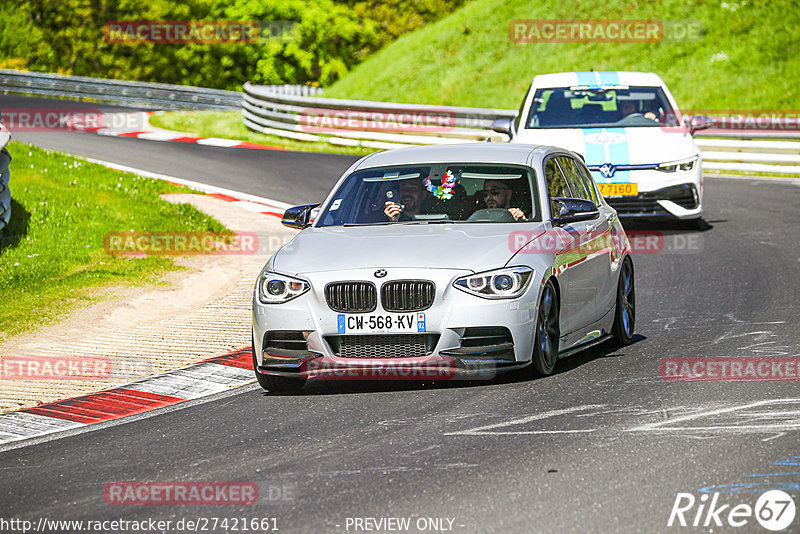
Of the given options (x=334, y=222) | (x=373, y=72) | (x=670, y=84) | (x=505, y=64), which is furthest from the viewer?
(x=373, y=72)

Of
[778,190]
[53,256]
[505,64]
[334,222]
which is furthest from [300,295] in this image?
[505,64]

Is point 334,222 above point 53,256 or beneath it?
above

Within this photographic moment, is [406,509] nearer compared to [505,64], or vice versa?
[406,509]

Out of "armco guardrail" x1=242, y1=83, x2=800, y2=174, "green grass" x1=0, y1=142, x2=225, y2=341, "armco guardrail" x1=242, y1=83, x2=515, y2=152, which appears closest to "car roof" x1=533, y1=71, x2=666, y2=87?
"armco guardrail" x1=242, y1=83, x2=800, y2=174

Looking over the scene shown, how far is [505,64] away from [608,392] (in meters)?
33.4

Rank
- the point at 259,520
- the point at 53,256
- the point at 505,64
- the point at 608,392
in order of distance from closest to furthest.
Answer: the point at 259,520
the point at 608,392
the point at 53,256
the point at 505,64

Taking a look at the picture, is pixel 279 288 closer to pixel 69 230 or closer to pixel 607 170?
pixel 69 230

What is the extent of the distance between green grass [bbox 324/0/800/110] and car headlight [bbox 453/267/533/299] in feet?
86.3

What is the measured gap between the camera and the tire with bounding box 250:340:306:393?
856 centimetres

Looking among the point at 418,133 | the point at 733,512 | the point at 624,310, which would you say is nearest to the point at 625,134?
the point at 624,310

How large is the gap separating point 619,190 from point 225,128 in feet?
68.3

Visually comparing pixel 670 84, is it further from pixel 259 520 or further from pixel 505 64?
pixel 259 520

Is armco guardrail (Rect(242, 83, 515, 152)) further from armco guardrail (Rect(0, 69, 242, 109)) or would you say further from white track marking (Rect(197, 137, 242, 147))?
armco guardrail (Rect(0, 69, 242, 109))

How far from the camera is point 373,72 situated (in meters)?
44.6
